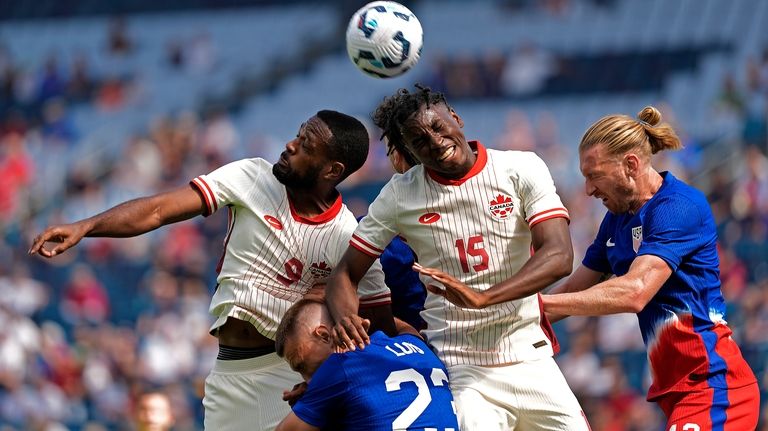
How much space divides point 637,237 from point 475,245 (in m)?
0.79

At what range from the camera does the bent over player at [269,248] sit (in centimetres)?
565

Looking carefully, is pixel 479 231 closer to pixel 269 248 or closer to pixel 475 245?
pixel 475 245

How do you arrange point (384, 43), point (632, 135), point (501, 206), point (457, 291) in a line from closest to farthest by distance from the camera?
1. point (457, 291)
2. point (501, 206)
3. point (632, 135)
4. point (384, 43)

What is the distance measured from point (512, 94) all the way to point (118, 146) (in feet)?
22.7

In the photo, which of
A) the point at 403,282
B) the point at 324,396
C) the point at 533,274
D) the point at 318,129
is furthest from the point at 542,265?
the point at 318,129

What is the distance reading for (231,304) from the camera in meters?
5.69

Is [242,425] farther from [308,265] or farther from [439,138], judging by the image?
[439,138]

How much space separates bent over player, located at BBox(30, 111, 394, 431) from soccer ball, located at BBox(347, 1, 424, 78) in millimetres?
454

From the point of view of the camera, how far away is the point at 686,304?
5242 millimetres

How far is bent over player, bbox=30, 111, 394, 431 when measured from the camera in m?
5.65

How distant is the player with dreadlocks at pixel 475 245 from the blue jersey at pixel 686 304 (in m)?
0.48

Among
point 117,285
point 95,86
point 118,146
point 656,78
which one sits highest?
point 95,86

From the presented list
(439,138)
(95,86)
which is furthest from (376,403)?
(95,86)

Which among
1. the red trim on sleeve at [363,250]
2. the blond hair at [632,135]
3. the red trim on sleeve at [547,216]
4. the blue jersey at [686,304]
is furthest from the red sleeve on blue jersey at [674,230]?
the red trim on sleeve at [363,250]
